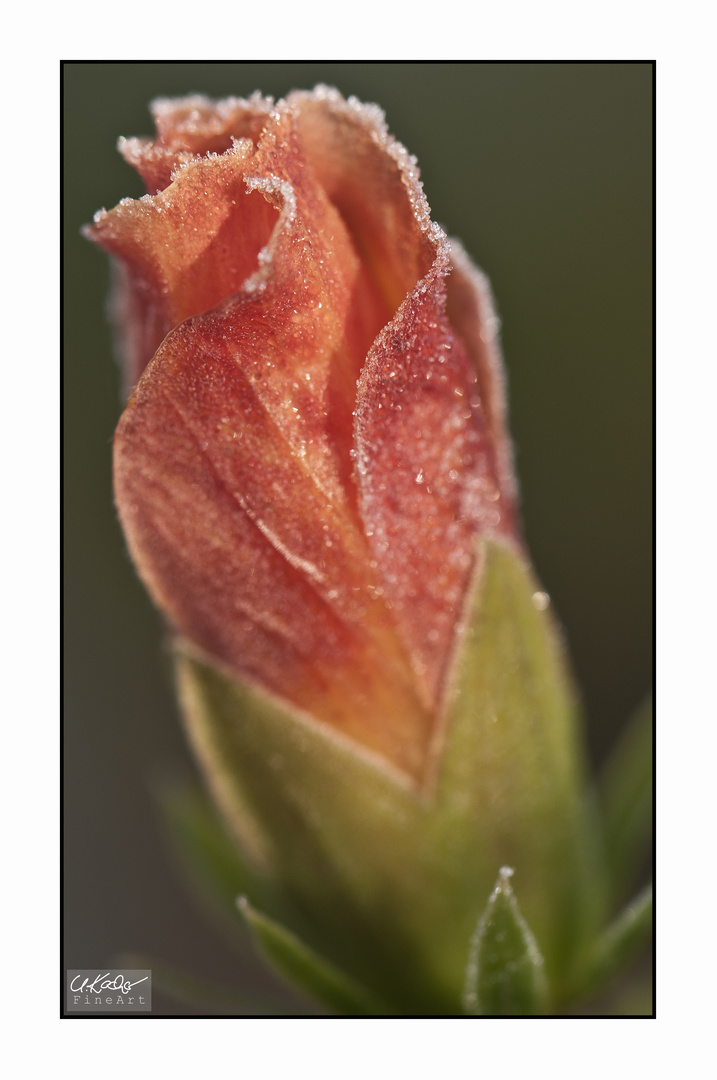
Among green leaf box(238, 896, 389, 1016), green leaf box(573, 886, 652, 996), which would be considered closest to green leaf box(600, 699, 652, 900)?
green leaf box(573, 886, 652, 996)

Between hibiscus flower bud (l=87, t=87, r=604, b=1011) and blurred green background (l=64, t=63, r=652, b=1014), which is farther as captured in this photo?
blurred green background (l=64, t=63, r=652, b=1014)

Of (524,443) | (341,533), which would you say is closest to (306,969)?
(341,533)

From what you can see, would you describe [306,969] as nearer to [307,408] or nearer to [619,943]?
[619,943]

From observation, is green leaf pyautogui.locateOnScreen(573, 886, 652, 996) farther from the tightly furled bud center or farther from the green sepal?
the tightly furled bud center

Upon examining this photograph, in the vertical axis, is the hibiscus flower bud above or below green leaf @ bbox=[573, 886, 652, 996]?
above

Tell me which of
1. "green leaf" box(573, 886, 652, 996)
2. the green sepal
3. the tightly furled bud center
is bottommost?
"green leaf" box(573, 886, 652, 996)

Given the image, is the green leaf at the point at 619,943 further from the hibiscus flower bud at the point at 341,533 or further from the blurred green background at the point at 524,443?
the blurred green background at the point at 524,443
